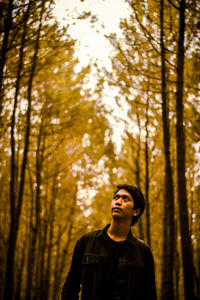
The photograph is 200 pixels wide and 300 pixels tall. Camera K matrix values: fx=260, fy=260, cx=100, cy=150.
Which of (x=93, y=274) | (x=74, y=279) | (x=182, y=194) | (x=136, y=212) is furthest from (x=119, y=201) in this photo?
(x=182, y=194)

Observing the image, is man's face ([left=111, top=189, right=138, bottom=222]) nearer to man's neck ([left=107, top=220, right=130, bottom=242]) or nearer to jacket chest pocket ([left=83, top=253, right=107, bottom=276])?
man's neck ([left=107, top=220, right=130, bottom=242])

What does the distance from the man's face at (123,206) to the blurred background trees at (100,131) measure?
4.40ft

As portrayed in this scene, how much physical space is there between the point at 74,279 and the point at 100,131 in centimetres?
605

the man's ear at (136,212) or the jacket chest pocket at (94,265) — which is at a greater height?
the man's ear at (136,212)

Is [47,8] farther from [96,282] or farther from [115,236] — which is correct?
[96,282]

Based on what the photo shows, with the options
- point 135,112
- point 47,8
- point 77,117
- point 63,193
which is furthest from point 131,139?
point 47,8

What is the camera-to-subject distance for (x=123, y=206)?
7.53 feet

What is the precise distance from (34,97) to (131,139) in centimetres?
246

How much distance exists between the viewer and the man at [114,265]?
6.50ft

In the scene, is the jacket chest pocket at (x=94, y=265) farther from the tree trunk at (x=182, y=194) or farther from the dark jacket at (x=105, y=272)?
the tree trunk at (x=182, y=194)

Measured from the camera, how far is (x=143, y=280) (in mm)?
2082

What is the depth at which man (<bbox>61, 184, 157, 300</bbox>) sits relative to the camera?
78.0 inches

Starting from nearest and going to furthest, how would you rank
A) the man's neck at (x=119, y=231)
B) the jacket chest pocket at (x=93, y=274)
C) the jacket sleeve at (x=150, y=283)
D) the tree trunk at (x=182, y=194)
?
1. the jacket chest pocket at (x=93, y=274)
2. the jacket sleeve at (x=150, y=283)
3. the man's neck at (x=119, y=231)
4. the tree trunk at (x=182, y=194)

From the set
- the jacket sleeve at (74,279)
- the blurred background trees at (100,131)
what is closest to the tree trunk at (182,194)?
the blurred background trees at (100,131)
